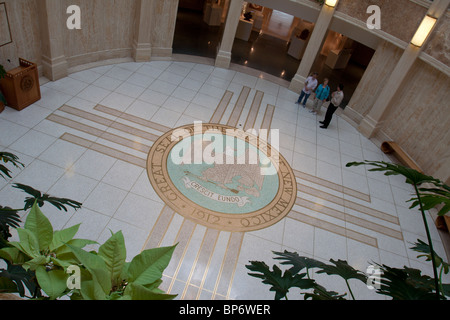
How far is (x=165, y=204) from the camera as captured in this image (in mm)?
5633

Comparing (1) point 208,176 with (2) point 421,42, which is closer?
(1) point 208,176

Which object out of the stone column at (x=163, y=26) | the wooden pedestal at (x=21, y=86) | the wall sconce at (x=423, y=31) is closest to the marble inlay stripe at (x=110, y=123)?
the wooden pedestal at (x=21, y=86)

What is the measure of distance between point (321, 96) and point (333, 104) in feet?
1.84

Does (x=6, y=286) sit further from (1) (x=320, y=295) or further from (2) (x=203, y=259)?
(2) (x=203, y=259)

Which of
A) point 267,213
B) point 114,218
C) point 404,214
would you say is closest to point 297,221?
point 267,213

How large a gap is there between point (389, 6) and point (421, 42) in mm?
A: 1245

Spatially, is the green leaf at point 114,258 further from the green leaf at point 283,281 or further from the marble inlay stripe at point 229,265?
the marble inlay stripe at point 229,265

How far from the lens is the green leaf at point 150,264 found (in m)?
1.15

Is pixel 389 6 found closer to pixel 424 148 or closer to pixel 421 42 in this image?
pixel 421 42

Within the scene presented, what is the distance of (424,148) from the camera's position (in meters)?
7.76

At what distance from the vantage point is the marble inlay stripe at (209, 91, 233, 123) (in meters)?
7.93

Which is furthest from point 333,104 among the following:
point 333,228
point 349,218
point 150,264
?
point 150,264

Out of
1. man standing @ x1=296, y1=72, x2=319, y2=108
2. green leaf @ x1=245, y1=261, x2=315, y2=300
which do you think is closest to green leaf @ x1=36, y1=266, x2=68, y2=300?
green leaf @ x1=245, y1=261, x2=315, y2=300

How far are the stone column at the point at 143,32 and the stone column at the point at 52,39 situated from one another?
1.93 m
